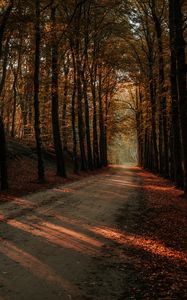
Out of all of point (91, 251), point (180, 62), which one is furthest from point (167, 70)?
point (91, 251)

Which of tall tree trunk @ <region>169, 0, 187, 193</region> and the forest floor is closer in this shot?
the forest floor

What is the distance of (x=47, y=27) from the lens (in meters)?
21.8

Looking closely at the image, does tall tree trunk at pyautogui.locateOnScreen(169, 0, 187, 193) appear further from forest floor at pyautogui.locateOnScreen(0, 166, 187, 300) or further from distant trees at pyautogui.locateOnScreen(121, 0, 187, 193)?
forest floor at pyautogui.locateOnScreen(0, 166, 187, 300)

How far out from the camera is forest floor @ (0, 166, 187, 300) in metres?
6.25

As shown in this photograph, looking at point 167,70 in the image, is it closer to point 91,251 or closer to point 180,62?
point 180,62

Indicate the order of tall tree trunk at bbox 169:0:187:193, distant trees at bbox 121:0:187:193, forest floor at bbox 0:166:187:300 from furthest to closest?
distant trees at bbox 121:0:187:193 → tall tree trunk at bbox 169:0:187:193 → forest floor at bbox 0:166:187:300

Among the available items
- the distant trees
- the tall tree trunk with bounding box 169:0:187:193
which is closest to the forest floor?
the tall tree trunk with bounding box 169:0:187:193

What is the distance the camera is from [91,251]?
8.48 m

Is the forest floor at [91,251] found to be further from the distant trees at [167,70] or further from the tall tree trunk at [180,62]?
the distant trees at [167,70]

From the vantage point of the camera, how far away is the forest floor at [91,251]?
6.25 meters

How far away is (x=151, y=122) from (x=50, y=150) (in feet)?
42.2

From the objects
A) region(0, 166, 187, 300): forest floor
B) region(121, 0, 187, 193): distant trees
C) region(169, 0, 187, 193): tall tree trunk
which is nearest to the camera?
region(0, 166, 187, 300): forest floor

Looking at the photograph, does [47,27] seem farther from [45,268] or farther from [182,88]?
[45,268]

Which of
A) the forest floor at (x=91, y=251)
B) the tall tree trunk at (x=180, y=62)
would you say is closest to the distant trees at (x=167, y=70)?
the tall tree trunk at (x=180, y=62)
